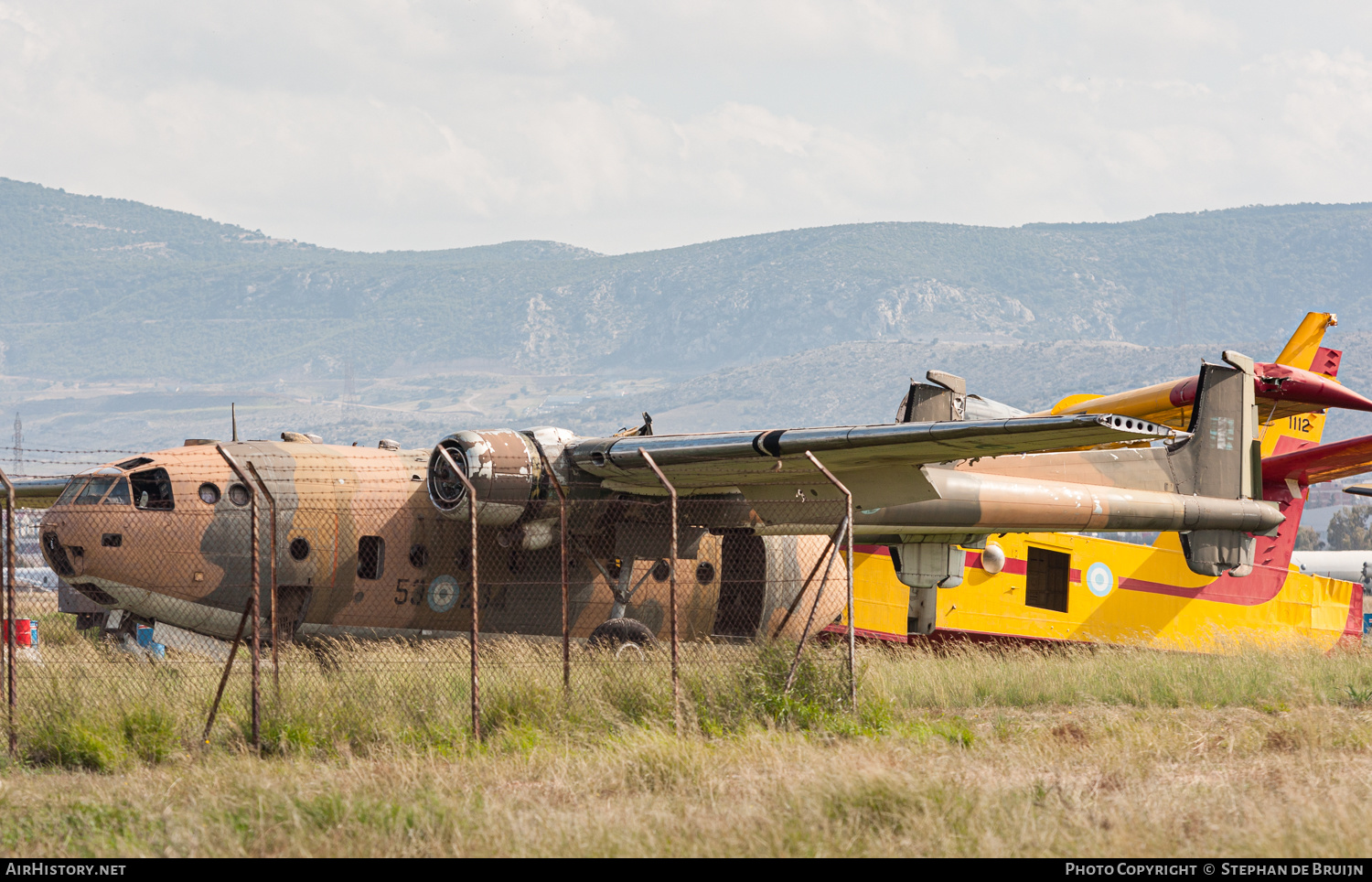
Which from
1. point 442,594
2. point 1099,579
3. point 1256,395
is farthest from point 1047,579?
point 442,594

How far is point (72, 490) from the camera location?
49.9ft

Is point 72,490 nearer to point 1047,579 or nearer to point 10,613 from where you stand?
point 10,613

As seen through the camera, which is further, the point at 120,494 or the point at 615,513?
the point at 615,513

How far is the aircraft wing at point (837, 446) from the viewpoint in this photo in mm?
13219

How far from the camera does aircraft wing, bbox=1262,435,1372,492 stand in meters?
20.1

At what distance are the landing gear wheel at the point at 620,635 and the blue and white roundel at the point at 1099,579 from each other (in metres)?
9.99

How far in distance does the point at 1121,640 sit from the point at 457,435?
13.0m

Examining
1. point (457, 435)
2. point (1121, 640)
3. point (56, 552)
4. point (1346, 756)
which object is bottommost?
point (1121, 640)

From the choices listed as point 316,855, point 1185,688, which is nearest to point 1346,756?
point 1185,688

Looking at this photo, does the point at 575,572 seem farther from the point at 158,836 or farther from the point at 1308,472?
the point at 1308,472

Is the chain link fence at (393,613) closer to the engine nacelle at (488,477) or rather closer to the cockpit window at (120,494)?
the cockpit window at (120,494)

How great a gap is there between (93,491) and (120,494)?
33cm
